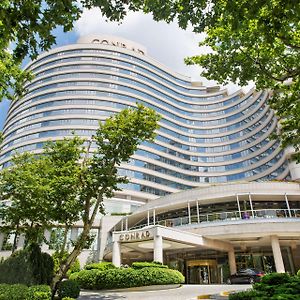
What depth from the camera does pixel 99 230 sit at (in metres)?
47.3

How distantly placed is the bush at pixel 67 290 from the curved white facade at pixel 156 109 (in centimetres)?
4135

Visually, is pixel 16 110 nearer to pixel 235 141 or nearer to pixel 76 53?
pixel 76 53

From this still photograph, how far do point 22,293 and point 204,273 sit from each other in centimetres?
2491

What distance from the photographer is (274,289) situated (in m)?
10.2

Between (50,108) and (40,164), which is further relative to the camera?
(50,108)

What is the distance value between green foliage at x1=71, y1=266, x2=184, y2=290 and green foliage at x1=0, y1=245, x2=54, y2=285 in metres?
5.79

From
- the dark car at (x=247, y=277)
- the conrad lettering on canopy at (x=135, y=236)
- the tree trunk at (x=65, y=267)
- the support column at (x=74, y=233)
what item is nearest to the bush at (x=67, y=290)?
the tree trunk at (x=65, y=267)

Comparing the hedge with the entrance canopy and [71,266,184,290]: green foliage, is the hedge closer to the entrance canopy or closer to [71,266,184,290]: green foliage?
[71,266,184,290]: green foliage

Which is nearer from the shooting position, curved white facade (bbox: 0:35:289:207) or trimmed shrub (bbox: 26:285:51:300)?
trimmed shrub (bbox: 26:285:51:300)

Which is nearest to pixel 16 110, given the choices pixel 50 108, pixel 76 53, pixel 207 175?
pixel 50 108

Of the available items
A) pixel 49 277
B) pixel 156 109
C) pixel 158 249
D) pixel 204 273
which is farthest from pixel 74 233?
pixel 156 109

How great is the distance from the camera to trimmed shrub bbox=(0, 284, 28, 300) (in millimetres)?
11638

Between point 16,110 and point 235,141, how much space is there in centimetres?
5506

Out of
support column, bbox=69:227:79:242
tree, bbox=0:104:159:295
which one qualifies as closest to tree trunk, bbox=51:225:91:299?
tree, bbox=0:104:159:295
